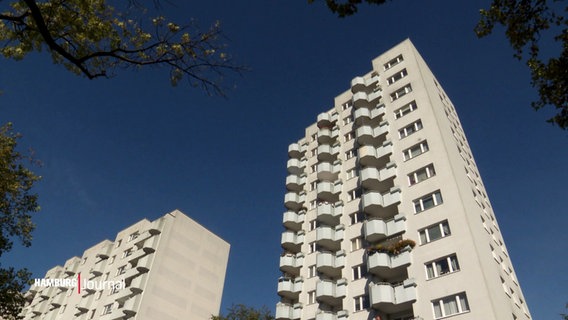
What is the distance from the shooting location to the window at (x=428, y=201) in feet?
94.0

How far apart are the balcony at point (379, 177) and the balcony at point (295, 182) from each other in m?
12.2

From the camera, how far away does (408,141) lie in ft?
114

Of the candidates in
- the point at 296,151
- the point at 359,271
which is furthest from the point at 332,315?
the point at 296,151

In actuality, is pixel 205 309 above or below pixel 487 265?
above

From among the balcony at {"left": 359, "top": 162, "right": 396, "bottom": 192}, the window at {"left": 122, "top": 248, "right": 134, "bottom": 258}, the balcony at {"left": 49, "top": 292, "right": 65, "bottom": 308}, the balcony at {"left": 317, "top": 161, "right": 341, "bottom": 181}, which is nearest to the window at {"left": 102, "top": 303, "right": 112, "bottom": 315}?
the window at {"left": 122, "top": 248, "right": 134, "bottom": 258}

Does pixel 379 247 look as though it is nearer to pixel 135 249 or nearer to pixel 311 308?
pixel 311 308

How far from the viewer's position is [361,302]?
95.1 feet

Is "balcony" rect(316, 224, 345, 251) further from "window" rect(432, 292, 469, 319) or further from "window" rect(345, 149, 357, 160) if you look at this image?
"window" rect(432, 292, 469, 319)

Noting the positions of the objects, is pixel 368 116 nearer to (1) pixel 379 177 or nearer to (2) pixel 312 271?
(1) pixel 379 177

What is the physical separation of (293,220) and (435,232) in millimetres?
17303

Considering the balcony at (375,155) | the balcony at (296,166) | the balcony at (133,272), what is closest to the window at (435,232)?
the balcony at (375,155)

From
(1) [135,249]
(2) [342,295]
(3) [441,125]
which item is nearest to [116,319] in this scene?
(1) [135,249]

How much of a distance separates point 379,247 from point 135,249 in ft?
133

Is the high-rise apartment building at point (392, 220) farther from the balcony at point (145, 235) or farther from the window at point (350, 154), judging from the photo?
the balcony at point (145, 235)
